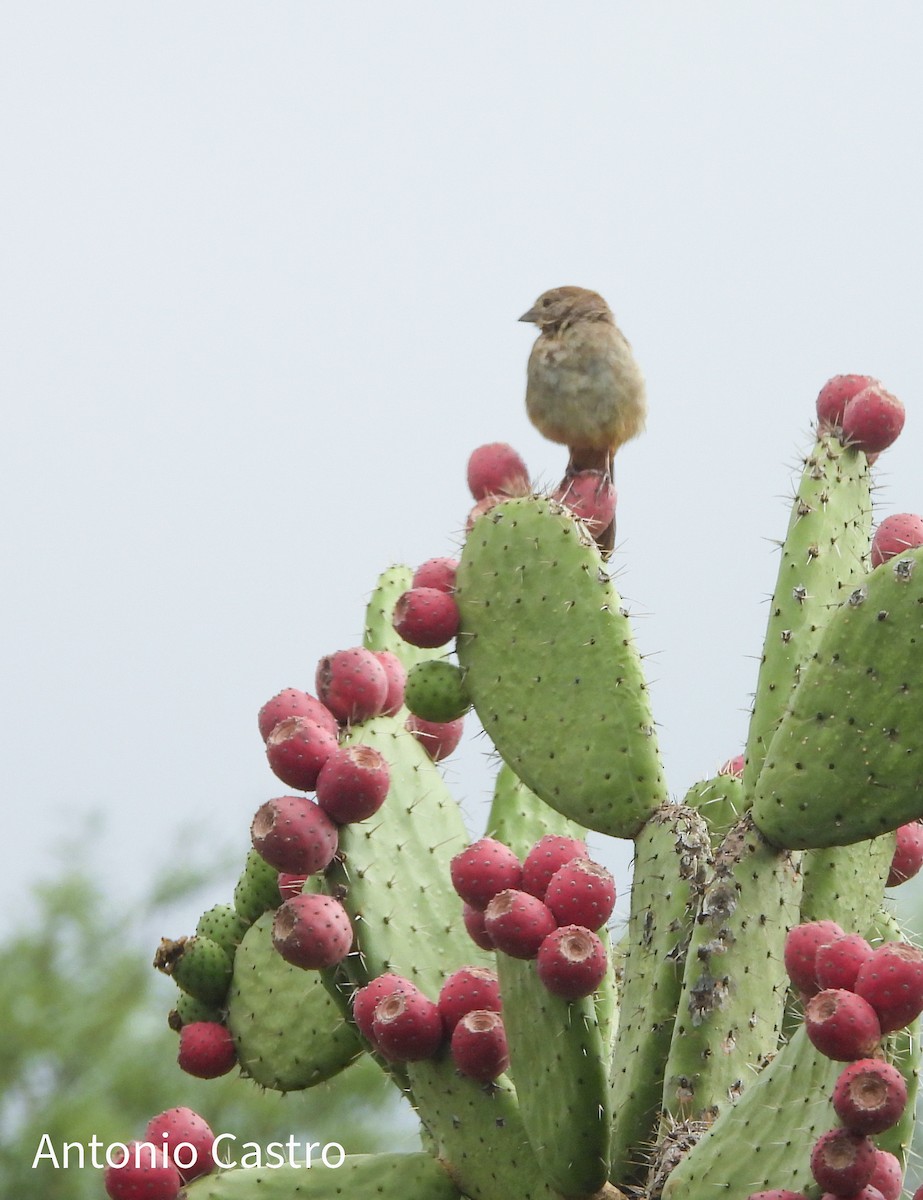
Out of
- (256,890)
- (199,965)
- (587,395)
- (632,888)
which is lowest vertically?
(199,965)

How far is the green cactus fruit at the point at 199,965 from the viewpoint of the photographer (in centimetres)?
235

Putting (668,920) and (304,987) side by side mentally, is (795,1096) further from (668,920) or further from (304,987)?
(304,987)

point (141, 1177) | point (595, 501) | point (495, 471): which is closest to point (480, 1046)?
point (141, 1177)

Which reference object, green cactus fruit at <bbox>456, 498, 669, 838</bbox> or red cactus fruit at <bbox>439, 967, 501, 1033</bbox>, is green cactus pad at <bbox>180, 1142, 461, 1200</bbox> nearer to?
red cactus fruit at <bbox>439, 967, 501, 1033</bbox>

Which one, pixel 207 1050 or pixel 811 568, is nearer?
pixel 811 568

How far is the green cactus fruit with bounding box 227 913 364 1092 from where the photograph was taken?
225 cm

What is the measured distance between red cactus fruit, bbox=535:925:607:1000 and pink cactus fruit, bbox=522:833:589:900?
94 millimetres

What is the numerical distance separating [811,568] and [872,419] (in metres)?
0.23

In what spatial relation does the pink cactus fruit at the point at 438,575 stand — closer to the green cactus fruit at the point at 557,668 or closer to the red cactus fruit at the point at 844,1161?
the green cactus fruit at the point at 557,668

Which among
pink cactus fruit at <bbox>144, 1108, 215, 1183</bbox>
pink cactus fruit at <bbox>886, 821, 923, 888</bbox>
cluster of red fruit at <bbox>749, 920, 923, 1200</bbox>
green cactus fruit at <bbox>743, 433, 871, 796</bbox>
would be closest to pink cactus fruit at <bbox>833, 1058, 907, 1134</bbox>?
cluster of red fruit at <bbox>749, 920, 923, 1200</bbox>

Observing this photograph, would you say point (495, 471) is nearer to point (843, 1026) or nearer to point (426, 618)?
point (426, 618)

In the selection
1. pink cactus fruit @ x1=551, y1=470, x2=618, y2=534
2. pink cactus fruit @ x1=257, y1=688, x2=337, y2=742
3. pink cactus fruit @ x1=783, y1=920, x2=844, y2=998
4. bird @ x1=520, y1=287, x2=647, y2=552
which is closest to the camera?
pink cactus fruit @ x1=783, y1=920, x2=844, y2=998

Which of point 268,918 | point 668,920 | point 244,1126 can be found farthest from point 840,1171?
point 244,1126

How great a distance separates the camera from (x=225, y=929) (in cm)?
241
